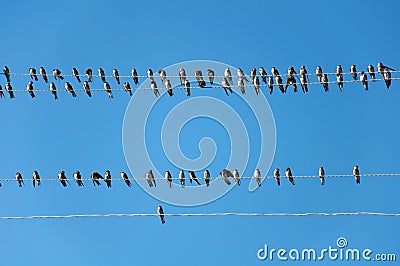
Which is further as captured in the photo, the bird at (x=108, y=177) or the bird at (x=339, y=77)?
the bird at (x=108, y=177)

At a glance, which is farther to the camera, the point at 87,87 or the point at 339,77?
the point at 87,87

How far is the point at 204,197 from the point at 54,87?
14.9 feet

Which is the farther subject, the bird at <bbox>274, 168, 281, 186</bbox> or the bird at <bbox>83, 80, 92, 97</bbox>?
the bird at <bbox>83, 80, 92, 97</bbox>

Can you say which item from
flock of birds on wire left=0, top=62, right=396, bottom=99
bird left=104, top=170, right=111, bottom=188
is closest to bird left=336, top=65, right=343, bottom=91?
flock of birds on wire left=0, top=62, right=396, bottom=99

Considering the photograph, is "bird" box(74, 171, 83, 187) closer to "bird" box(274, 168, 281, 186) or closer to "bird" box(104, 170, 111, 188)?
"bird" box(104, 170, 111, 188)

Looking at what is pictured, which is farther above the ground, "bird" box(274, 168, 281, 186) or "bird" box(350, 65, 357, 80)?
"bird" box(350, 65, 357, 80)

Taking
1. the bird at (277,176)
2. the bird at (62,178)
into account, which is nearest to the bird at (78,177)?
the bird at (62,178)

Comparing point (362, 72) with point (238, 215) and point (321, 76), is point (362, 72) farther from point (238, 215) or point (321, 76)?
point (238, 215)

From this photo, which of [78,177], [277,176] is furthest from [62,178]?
[277,176]

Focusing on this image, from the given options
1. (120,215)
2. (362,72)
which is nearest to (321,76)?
(362,72)

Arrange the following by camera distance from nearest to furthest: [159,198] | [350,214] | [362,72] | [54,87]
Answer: [350,214]
[362,72]
[54,87]
[159,198]

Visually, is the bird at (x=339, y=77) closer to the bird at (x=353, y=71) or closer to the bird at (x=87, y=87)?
the bird at (x=353, y=71)

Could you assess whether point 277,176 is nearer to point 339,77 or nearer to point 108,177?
point 339,77

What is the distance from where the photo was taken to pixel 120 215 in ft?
41.4
